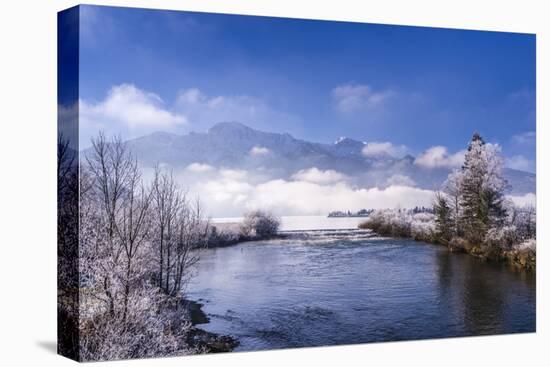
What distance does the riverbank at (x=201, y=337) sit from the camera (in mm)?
11320

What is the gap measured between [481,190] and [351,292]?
9.10ft

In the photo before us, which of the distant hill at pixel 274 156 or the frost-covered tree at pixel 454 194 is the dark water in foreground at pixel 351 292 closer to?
the frost-covered tree at pixel 454 194

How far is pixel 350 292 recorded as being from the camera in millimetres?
12203

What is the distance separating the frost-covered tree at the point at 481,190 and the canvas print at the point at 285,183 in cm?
2

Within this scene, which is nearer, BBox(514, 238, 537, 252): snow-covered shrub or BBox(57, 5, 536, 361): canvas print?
BBox(57, 5, 536, 361): canvas print

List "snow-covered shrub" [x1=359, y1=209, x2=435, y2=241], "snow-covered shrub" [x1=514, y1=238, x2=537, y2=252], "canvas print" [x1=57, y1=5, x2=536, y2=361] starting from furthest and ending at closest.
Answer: "snow-covered shrub" [x1=514, y1=238, x2=537, y2=252], "snow-covered shrub" [x1=359, y1=209, x2=435, y2=241], "canvas print" [x1=57, y1=5, x2=536, y2=361]

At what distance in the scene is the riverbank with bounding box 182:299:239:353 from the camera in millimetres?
11320

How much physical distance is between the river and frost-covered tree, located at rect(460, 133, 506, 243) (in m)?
0.51

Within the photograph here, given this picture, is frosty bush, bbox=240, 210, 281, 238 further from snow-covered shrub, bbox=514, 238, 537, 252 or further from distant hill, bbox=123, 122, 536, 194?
snow-covered shrub, bbox=514, 238, 537, 252

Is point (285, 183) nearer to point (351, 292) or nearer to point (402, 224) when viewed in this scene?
point (351, 292)

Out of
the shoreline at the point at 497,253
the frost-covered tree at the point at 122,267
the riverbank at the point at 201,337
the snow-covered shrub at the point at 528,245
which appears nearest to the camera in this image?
the frost-covered tree at the point at 122,267

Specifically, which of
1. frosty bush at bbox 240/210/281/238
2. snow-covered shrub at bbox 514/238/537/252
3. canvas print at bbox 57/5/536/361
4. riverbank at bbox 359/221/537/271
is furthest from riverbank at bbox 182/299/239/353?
snow-covered shrub at bbox 514/238/537/252

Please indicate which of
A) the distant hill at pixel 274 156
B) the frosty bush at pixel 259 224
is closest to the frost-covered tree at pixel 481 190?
the distant hill at pixel 274 156
